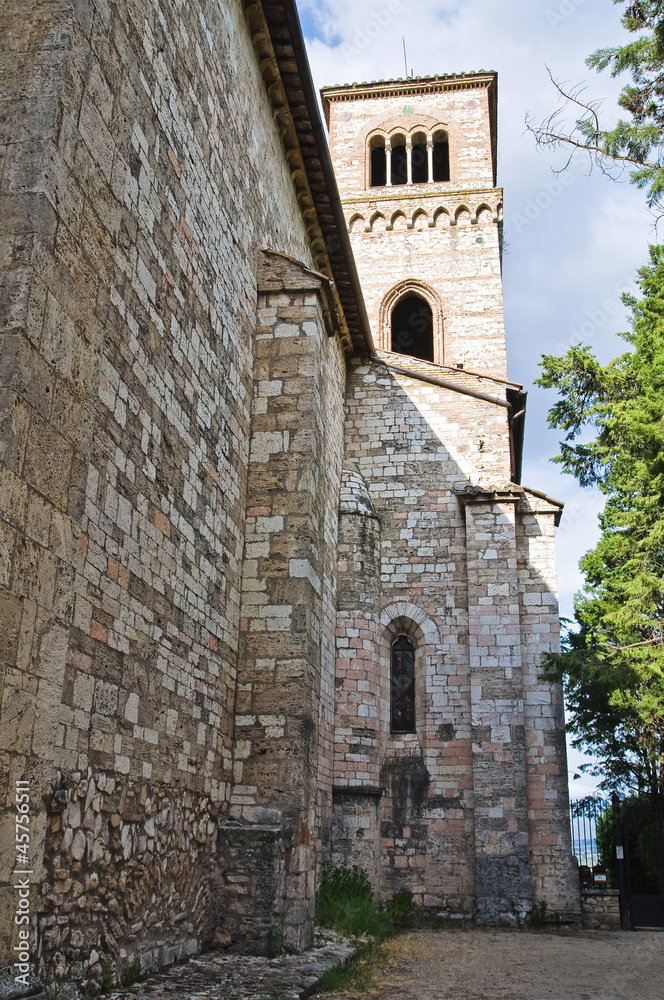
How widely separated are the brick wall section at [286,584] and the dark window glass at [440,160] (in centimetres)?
1221

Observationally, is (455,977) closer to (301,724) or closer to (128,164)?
(301,724)

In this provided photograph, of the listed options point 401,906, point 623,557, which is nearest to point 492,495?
point 623,557

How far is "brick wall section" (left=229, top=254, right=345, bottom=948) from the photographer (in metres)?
7.88

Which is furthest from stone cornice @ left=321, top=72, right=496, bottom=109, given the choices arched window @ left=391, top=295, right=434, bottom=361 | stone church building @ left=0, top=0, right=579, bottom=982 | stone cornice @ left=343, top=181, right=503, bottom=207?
arched window @ left=391, top=295, right=434, bottom=361

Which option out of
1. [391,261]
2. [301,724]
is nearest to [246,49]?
[301,724]

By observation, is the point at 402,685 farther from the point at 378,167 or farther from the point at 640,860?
the point at 378,167

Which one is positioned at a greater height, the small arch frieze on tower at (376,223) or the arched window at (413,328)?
the small arch frieze on tower at (376,223)

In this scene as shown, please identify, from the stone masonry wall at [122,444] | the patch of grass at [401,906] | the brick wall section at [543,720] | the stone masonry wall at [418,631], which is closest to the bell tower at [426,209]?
the stone masonry wall at [418,631]

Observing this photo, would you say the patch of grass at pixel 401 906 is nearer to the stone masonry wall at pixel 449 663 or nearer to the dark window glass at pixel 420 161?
the stone masonry wall at pixel 449 663

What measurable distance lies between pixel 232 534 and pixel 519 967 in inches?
201

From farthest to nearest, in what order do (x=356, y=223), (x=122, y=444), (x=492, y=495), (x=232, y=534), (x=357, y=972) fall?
A: (x=356, y=223) < (x=492, y=495) < (x=232, y=534) < (x=357, y=972) < (x=122, y=444)

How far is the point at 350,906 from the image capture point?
9.90 meters

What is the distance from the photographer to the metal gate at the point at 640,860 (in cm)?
1224

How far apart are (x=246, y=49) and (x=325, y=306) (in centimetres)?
293
